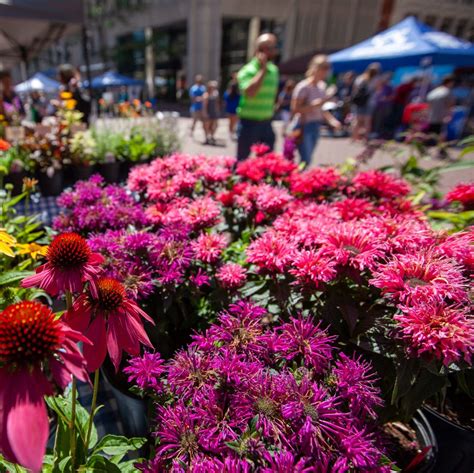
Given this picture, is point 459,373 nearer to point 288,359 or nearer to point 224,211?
point 288,359

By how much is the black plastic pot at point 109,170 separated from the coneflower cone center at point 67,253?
2428 mm

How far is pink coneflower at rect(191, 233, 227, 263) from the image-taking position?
1.04 metres

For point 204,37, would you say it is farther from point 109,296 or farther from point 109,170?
point 109,296

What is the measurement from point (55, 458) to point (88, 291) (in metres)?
0.42

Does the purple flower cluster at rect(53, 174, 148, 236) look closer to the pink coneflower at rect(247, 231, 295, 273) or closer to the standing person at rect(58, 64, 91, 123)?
the pink coneflower at rect(247, 231, 295, 273)

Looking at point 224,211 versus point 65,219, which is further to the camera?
point 224,211

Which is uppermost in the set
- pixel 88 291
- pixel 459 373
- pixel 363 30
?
pixel 363 30

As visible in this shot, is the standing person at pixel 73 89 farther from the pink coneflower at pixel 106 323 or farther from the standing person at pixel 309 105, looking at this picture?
the pink coneflower at pixel 106 323

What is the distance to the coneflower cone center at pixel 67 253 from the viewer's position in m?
0.66

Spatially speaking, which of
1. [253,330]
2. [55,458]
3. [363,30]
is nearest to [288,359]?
[253,330]

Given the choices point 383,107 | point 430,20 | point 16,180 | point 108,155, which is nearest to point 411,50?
point 383,107

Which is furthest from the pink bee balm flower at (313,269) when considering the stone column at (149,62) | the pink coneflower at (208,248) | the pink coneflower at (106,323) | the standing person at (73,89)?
the stone column at (149,62)

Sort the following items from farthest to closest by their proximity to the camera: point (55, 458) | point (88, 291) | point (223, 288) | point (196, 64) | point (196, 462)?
point (196, 64)
point (223, 288)
point (55, 458)
point (88, 291)
point (196, 462)

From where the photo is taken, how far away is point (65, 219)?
1.32 m
